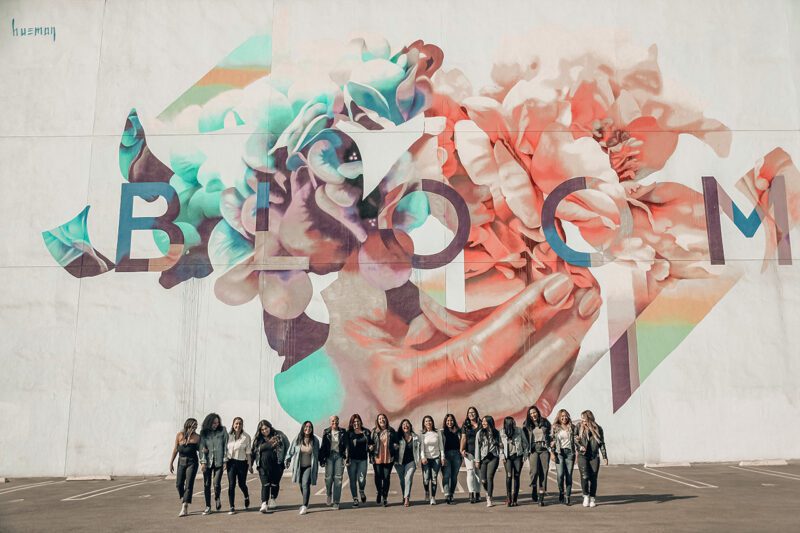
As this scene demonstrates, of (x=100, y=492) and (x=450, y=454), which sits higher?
(x=450, y=454)

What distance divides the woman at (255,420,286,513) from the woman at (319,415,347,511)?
0.77 meters

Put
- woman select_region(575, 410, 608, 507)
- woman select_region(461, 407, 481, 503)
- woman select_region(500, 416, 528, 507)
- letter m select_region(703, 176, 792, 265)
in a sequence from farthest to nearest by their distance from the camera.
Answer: letter m select_region(703, 176, 792, 265), woman select_region(461, 407, 481, 503), woman select_region(500, 416, 528, 507), woman select_region(575, 410, 608, 507)

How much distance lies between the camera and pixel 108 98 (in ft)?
77.5

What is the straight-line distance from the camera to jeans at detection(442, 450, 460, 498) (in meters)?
13.0

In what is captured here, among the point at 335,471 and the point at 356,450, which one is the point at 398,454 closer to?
the point at 356,450

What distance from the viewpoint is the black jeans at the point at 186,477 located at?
12164 millimetres

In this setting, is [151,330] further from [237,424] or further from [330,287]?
[237,424]

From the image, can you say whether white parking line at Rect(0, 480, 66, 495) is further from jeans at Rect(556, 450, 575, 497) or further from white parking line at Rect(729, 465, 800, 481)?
white parking line at Rect(729, 465, 800, 481)

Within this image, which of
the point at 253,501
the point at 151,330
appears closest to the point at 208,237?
the point at 151,330

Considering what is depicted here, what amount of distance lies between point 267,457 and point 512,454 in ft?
14.3

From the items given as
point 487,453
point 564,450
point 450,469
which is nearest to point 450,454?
point 450,469

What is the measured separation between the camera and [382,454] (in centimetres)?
1292

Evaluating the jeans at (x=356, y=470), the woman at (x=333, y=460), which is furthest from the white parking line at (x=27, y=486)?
the jeans at (x=356, y=470)

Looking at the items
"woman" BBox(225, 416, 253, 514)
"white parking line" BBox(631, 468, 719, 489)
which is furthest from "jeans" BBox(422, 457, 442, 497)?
"white parking line" BBox(631, 468, 719, 489)
